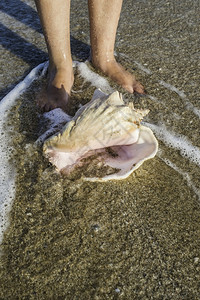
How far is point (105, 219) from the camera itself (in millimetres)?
1643

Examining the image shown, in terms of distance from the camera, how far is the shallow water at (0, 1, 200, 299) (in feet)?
4.66

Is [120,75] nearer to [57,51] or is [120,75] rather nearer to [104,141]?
[57,51]

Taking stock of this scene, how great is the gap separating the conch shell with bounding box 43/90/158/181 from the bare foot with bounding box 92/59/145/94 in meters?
0.63

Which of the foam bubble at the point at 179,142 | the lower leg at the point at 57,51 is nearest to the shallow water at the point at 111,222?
the foam bubble at the point at 179,142

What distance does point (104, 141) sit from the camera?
1.83 m

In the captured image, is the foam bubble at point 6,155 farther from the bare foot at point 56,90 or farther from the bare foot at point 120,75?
the bare foot at point 120,75

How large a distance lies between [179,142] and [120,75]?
0.80 metres

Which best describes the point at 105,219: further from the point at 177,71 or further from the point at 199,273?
the point at 177,71

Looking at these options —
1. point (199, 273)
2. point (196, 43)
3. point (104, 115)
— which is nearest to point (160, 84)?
point (196, 43)

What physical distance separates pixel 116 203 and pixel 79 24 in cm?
236

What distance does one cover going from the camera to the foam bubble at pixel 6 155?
1.69m

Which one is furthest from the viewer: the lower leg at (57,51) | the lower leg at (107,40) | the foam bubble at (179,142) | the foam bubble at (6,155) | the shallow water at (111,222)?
the lower leg at (107,40)

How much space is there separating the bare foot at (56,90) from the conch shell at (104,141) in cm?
47

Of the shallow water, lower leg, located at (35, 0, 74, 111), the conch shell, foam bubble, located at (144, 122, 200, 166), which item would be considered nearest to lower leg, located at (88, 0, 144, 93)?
the shallow water
